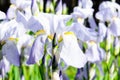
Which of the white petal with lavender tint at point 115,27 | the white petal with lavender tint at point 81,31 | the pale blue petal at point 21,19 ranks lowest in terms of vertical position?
the white petal with lavender tint at point 115,27

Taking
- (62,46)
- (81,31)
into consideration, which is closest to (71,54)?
(62,46)

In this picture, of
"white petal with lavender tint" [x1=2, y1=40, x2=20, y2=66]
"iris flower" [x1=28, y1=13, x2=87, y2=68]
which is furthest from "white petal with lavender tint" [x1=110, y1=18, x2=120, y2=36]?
"white petal with lavender tint" [x1=2, y1=40, x2=20, y2=66]

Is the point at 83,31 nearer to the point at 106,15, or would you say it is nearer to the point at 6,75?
the point at 6,75

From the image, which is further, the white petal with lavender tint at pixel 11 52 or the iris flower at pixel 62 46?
the white petal with lavender tint at pixel 11 52

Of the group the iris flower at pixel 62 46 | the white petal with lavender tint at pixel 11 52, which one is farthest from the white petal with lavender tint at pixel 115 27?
the white petal with lavender tint at pixel 11 52

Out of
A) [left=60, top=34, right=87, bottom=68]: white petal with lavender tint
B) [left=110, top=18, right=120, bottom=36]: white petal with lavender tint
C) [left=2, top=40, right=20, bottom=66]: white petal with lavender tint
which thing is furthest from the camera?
[left=110, top=18, right=120, bottom=36]: white petal with lavender tint

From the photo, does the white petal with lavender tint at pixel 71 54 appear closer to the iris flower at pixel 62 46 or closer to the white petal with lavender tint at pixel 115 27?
the iris flower at pixel 62 46

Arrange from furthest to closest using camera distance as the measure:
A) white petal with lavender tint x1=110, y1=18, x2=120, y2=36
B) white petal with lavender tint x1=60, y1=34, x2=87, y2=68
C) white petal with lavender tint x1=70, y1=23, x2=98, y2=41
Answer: white petal with lavender tint x1=110, y1=18, x2=120, y2=36
white petal with lavender tint x1=70, y1=23, x2=98, y2=41
white petal with lavender tint x1=60, y1=34, x2=87, y2=68

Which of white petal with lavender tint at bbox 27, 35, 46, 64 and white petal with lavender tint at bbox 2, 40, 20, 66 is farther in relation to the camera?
white petal with lavender tint at bbox 2, 40, 20, 66

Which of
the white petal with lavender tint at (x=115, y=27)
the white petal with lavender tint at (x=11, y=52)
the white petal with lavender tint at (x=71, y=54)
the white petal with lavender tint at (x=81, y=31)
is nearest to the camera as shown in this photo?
the white petal with lavender tint at (x=71, y=54)

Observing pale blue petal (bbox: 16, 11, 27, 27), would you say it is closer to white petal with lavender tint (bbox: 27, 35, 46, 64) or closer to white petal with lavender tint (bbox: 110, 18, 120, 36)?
white petal with lavender tint (bbox: 27, 35, 46, 64)

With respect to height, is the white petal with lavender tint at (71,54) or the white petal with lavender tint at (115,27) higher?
the white petal with lavender tint at (71,54)
